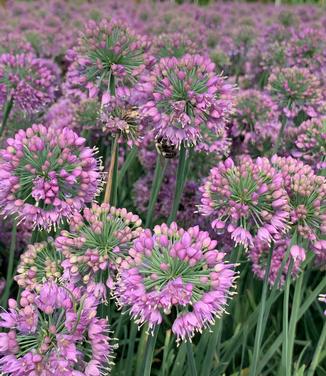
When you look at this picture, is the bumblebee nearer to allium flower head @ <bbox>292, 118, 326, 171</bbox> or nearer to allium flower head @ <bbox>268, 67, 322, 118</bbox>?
allium flower head @ <bbox>292, 118, 326, 171</bbox>

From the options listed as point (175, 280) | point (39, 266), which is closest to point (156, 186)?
point (39, 266)

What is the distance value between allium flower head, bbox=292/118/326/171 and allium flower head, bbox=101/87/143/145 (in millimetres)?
649

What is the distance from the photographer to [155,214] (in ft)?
8.80

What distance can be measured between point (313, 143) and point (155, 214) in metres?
0.82

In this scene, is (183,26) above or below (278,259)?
above

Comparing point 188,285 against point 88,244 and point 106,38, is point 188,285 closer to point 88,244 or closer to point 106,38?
point 88,244

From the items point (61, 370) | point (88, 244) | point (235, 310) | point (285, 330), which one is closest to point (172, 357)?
point (235, 310)

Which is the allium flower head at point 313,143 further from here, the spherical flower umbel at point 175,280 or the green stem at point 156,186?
the spherical flower umbel at point 175,280

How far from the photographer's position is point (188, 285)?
1.21m

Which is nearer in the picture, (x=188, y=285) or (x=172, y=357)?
(x=188, y=285)

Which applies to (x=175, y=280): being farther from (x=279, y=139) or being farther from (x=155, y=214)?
(x=155, y=214)

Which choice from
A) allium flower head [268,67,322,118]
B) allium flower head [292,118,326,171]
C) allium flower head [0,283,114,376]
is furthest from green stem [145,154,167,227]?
allium flower head [0,283,114,376]

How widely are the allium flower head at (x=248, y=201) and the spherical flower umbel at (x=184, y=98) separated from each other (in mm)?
200

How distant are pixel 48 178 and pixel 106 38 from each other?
63 cm
